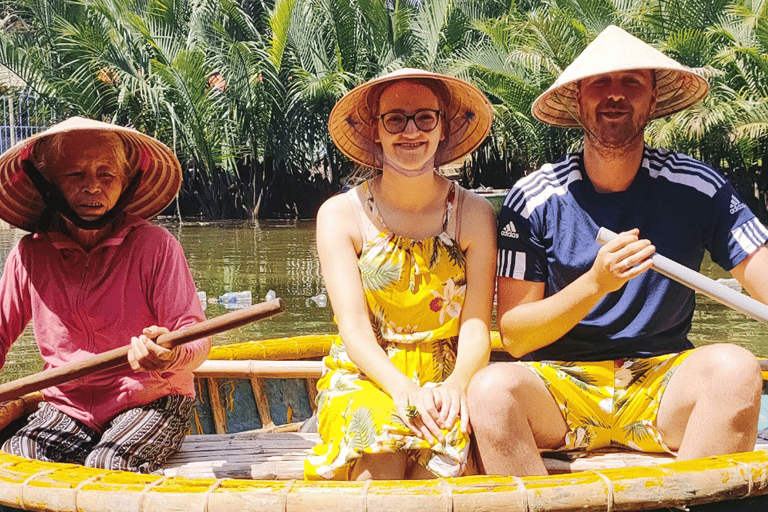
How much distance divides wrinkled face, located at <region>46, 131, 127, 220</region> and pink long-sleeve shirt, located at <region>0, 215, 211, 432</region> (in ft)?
0.38

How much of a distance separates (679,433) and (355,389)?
0.83 metres

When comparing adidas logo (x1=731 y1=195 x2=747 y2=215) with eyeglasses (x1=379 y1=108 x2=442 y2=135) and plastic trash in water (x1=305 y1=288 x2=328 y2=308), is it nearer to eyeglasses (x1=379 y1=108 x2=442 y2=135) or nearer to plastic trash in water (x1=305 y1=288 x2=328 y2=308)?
eyeglasses (x1=379 y1=108 x2=442 y2=135)

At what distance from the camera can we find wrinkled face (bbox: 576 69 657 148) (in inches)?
94.5

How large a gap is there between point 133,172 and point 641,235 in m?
1.46

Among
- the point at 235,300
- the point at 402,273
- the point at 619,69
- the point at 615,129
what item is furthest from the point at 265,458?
the point at 235,300

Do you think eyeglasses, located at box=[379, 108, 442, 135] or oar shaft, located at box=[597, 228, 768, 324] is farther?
eyeglasses, located at box=[379, 108, 442, 135]

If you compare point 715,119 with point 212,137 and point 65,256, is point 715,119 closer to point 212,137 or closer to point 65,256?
point 212,137

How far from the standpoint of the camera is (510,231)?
8.14ft

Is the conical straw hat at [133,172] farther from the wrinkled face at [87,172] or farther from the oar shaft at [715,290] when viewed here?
the oar shaft at [715,290]

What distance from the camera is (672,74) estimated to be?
2.58 metres

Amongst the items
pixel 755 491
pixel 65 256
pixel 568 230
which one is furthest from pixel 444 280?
pixel 65 256

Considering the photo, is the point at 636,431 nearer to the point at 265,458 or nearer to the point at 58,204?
the point at 265,458

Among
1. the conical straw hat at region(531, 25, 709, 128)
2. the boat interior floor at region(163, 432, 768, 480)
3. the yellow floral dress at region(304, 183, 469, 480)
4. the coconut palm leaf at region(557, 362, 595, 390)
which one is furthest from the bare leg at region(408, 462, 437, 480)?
the conical straw hat at region(531, 25, 709, 128)

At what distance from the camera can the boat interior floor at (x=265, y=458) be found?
93.0 inches
